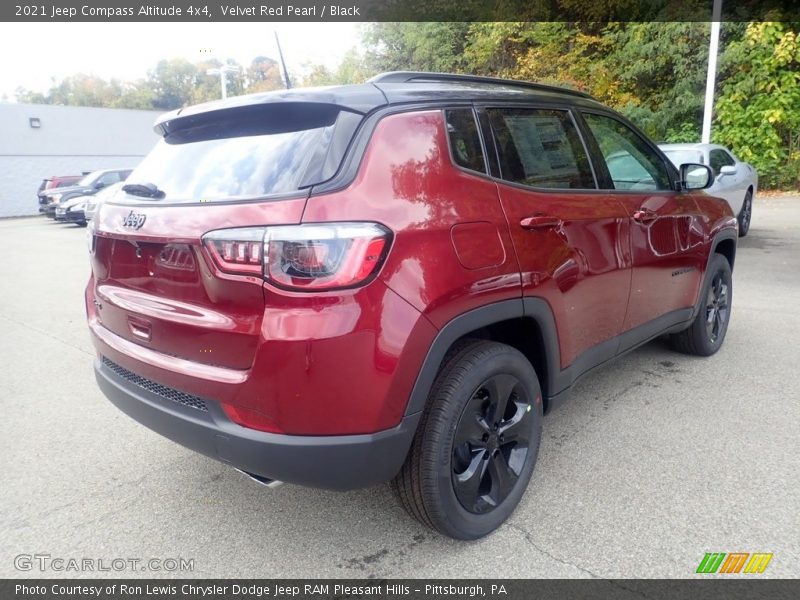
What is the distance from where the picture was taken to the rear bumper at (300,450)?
196 centimetres

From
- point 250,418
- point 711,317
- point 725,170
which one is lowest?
point 711,317

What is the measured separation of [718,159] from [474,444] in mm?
8700

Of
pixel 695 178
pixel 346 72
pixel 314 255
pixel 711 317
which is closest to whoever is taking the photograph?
pixel 314 255

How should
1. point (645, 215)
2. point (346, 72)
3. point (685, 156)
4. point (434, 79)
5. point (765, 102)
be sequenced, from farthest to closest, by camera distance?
1. point (346, 72)
2. point (765, 102)
3. point (685, 156)
4. point (645, 215)
5. point (434, 79)

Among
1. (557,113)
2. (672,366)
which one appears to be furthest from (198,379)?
(672,366)

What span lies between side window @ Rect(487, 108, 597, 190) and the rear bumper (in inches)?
46.3

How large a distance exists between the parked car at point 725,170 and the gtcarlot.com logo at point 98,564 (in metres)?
8.15

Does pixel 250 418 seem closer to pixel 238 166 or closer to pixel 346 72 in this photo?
pixel 238 166

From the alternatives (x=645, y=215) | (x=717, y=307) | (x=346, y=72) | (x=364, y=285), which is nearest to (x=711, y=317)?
(x=717, y=307)

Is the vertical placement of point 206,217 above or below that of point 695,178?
below

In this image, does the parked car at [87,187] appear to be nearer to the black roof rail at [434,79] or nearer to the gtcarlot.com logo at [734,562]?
the black roof rail at [434,79]

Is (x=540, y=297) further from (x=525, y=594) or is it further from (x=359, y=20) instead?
(x=359, y=20)

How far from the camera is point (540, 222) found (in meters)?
2.52

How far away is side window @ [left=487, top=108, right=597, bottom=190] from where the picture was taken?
2.56 meters
